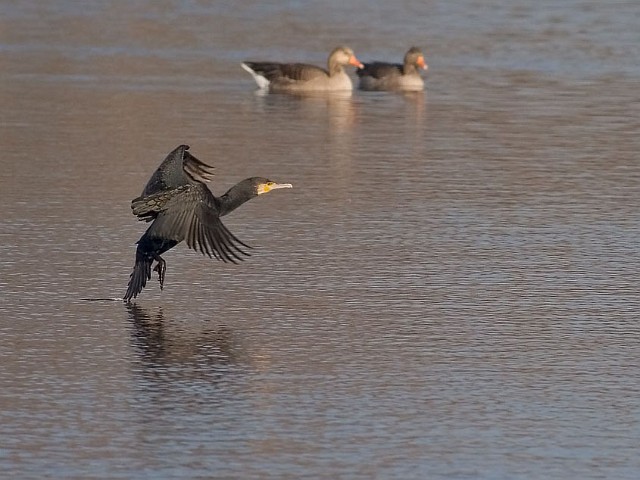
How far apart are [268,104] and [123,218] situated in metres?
7.96

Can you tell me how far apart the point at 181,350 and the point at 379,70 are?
13.7 m

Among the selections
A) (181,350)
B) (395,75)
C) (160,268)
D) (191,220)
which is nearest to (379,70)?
(395,75)

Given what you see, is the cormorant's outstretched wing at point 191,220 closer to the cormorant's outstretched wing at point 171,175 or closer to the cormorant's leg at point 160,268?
the cormorant's leg at point 160,268

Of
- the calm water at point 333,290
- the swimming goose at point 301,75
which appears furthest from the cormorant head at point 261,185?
the swimming goose at point 301,75

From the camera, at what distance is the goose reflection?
7.70 metres

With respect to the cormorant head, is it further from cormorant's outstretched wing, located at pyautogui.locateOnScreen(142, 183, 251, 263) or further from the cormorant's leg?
the cormorant's leg

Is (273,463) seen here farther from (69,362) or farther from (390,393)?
(69,362)

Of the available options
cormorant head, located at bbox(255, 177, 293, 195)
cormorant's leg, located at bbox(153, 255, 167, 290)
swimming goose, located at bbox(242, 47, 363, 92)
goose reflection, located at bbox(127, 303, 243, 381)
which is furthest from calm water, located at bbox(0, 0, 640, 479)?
cormorant head, located at bbox(255, 177, 293, 195)

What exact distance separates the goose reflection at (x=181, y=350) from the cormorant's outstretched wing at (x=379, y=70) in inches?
498

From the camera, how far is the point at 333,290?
31.2 ft

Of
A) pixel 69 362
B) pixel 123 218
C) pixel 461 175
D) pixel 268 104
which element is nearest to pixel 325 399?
pixel 69 362

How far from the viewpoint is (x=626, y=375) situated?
25.4 feet

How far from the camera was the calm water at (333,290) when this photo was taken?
21.8ft

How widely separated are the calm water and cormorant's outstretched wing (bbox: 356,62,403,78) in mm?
636
